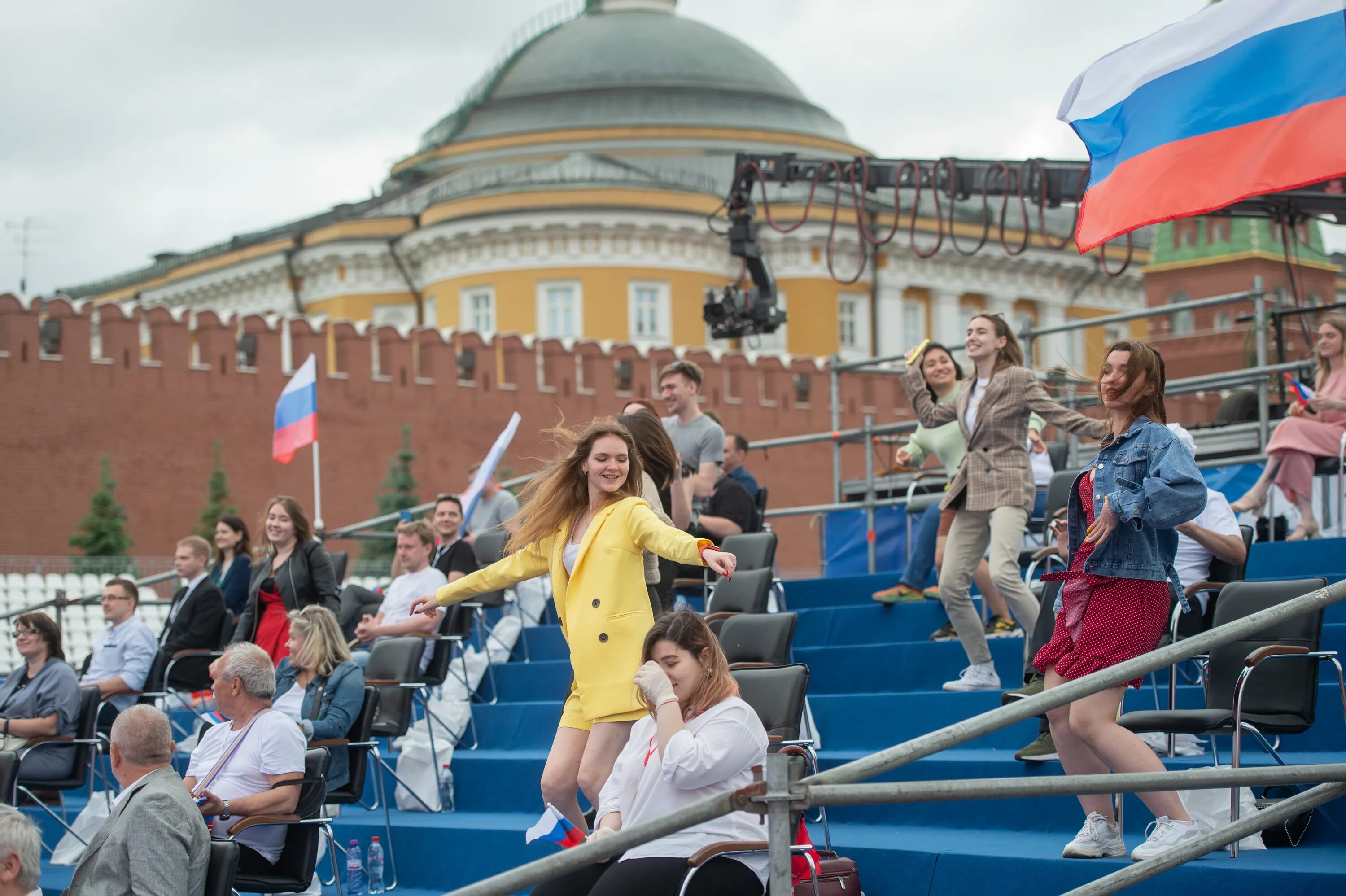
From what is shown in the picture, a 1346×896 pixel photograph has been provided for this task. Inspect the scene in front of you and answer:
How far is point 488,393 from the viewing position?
1151 inches

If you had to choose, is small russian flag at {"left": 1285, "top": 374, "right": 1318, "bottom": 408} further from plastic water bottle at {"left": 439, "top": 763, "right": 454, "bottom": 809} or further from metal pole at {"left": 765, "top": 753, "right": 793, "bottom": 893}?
metal pole at {"left": 765, "top": 753, "right": 793, "bottom": 893}

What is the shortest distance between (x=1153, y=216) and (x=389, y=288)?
107ft

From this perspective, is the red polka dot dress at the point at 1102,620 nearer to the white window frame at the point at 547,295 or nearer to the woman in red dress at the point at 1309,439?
the woman in red dress at the point at 1309,439

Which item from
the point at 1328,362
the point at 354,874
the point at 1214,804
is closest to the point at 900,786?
the point at 1214,804

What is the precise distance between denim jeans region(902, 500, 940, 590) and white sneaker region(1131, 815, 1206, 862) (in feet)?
11.9

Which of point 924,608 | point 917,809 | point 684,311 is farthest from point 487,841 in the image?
point 684,311

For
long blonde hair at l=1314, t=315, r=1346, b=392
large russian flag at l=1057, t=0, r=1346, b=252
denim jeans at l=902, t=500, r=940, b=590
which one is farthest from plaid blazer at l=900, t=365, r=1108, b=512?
long blonde hair at l=1314, t=315, r=1346, b=392

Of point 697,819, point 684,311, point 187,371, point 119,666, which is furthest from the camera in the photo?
point 684,311

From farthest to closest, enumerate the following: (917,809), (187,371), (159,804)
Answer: (187,371) < (917,809) < (159,804)

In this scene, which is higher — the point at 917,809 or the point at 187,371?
the point at 187,371

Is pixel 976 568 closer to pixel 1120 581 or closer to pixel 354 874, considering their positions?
pixel 1120 581

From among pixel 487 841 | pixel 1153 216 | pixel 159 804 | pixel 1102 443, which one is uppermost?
pixel 1153 216

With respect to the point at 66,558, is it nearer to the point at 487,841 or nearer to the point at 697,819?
the point at 487,841

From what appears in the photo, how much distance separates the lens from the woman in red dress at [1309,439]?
8352 millimetres
